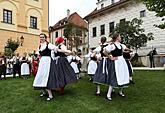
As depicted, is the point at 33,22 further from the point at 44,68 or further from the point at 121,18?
the point at 44,68

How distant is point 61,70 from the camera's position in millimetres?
8164

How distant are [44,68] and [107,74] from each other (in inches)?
72.5

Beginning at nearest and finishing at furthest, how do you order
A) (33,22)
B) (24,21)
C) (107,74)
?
(107,74), (24,21), (33,22)

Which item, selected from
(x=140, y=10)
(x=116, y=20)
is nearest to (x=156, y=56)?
(x=140, y=10)

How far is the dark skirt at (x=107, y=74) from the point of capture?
7.75 m

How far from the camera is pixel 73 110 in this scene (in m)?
6.88

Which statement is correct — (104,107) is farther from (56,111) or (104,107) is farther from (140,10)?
(140,10)

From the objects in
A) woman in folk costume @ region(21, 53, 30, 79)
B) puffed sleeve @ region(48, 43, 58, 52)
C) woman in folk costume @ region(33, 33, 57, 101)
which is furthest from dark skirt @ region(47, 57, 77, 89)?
woman in folk costume @ region(21, 53, 30, 79)

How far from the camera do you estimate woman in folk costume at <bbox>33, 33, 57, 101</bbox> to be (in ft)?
25.6

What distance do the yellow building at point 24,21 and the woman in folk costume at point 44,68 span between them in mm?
23091

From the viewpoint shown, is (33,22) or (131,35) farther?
(33,22)

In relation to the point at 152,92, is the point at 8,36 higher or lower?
higher

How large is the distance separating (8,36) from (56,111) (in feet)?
87.5

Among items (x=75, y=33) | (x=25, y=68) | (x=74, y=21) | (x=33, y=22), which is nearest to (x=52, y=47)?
(x=25, y=68)
